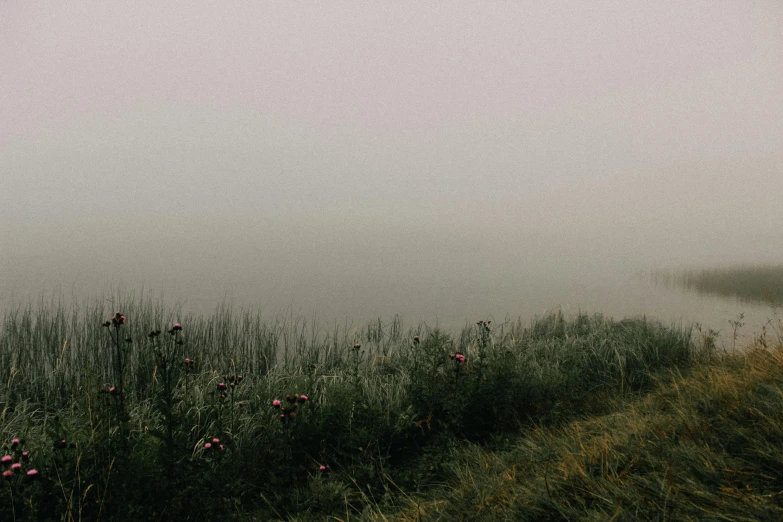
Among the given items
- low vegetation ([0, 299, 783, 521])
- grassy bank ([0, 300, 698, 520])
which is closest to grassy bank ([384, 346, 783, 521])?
low vegetation ([0, 299, 783, 521])

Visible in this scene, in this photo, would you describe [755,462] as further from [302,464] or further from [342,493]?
[302,464]

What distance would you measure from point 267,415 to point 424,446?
4.10ft

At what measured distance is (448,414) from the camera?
145 inches

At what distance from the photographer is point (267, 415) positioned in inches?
136

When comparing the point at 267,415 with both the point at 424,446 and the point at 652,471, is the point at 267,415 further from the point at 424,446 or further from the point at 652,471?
the point at 652,471

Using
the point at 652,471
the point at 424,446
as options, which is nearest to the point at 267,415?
the point at 424,446

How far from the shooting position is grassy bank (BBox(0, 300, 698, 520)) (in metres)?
2.57

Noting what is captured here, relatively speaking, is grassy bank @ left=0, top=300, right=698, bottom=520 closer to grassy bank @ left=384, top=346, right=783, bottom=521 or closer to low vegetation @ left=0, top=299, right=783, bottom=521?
low vegetation @ left=0, top=299, right=783, bottom=521

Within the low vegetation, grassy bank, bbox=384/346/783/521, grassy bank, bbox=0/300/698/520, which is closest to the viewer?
grassy bank, bbox=384/346/783/521

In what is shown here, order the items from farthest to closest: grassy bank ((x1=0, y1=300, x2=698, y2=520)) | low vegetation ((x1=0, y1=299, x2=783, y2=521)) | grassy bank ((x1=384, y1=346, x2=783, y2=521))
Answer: grassy bank ((x1=0, y1=300, x2=698, y2=520))
low vegetation ((x1=0, y1=299, x2=783, y2=521))
grassy bank ((x1=384, y1=346, x2=783, y2=521))

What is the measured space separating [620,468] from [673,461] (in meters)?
0.25

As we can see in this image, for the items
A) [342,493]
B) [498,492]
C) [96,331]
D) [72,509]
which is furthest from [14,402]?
[498,492]

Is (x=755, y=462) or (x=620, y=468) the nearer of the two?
(x=755, y=462)

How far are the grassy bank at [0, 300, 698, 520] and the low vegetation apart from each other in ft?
0.06
